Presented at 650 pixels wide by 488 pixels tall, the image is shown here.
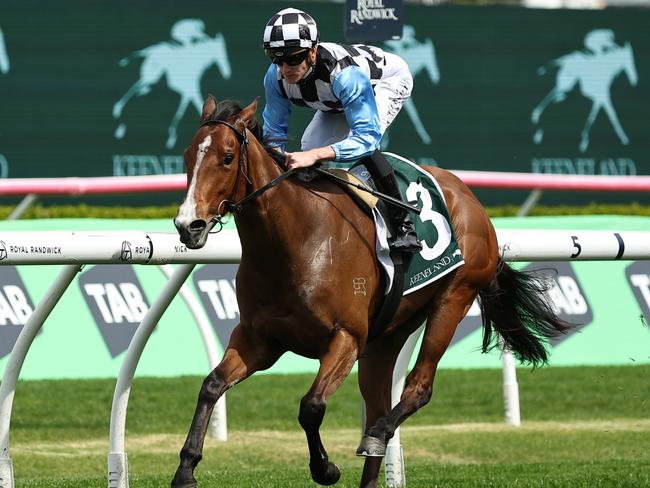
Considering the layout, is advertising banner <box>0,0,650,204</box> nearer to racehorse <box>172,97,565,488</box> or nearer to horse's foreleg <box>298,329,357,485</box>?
racehorse <box>172,97,565,488</box>

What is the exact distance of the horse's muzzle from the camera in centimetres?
403

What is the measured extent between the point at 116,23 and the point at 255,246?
A: 302 inches

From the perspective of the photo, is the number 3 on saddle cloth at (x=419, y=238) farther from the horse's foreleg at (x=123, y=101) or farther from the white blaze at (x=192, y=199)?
the horse's foreleg at (x=123, y=101)

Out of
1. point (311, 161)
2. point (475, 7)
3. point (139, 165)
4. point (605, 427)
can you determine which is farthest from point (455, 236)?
point (475, 7)

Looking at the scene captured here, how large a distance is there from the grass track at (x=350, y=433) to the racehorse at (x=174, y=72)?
3.69 meters

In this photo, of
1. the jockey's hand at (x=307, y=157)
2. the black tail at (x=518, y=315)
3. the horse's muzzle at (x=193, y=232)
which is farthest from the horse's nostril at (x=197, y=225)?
the black tail at (x=518, y=315)

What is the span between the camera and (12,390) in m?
4.93

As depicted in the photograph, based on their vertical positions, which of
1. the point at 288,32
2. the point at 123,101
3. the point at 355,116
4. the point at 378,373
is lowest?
the point at 123,101

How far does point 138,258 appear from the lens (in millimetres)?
4816

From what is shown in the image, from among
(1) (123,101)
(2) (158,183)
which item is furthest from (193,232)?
(1) (123,101)

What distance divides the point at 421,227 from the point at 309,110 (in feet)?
24.8

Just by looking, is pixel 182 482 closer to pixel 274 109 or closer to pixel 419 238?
pixel 419 238

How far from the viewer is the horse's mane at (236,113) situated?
14.2ft

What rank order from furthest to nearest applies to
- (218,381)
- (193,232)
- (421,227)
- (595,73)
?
1. (595,73)
2. (421,227)
3. (218,381)
4. (193,232)
